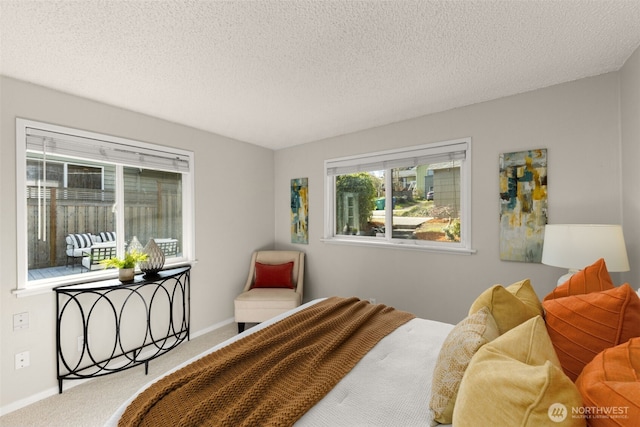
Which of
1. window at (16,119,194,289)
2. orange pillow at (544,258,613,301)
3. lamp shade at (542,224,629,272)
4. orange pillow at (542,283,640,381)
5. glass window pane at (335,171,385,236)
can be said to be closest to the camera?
orange pillow at (542,283,640,381)

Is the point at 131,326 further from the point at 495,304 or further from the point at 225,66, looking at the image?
the point at 495,304

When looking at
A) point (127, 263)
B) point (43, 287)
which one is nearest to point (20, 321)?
point (43, 287)

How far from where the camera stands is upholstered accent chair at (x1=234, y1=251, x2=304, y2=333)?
3.16m

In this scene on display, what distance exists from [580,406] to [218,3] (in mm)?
1951

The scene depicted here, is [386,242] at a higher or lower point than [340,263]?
higher

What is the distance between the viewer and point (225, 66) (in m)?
1.92

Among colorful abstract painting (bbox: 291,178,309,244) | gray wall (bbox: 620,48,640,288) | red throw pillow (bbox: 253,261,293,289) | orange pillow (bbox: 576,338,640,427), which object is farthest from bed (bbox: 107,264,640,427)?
colorful abstract painting (bbox: 291,178,309,244)

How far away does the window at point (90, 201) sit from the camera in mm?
2219

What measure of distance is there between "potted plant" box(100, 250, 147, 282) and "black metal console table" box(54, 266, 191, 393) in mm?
78

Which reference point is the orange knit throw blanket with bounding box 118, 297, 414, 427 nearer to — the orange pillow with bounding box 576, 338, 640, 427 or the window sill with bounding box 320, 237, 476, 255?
the orange pillow with bounding box 576, 338, 640, 427

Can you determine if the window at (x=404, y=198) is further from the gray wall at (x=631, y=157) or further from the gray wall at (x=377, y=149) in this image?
the gray wall at (x=631, y=157)

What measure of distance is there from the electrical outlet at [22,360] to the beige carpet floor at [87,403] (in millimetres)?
305

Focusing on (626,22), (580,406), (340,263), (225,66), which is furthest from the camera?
(340,263)

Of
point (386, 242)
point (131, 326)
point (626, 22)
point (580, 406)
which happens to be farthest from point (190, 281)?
point (626, 22)
